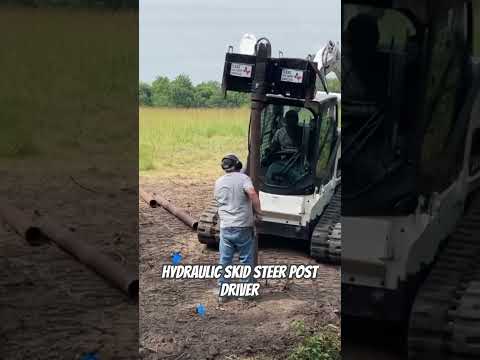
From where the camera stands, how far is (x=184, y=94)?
13.9 feet

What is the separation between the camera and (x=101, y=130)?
4.44m

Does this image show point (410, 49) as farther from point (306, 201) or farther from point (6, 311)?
point (6, 311)

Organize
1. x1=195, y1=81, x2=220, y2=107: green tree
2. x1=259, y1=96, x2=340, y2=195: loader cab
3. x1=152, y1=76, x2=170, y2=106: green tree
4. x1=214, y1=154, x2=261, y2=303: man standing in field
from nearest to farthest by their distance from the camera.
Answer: x1=152, y1=76, x2=170, y2=106: green tree < x1=195, y1=81, x2=220, y2=107: green tree < x1=214, y1=154, x2=261, y2=303: man standing in field < x1=259, y1=96, x2=340, y2=195: loader cab

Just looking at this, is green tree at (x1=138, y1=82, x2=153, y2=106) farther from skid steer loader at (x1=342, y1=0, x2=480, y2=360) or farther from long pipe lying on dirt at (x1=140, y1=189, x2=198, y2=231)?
skid steer loader at (x1=342, y1=0, x2=480, y2=360)

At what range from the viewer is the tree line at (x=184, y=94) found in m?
4.13

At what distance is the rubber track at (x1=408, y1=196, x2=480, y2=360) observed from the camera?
4531mm

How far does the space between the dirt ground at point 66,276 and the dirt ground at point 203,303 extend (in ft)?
0.75

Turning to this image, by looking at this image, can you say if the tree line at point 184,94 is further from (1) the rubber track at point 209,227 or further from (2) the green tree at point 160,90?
(1) the rubber track at point 209,227

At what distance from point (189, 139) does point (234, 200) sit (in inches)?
17.2

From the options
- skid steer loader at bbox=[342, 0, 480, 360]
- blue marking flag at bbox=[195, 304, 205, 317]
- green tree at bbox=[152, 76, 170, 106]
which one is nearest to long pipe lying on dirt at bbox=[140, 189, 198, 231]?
blue marking flag at bbox=[195, 304, 205, 317]

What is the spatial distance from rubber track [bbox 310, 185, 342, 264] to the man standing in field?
0.36 m

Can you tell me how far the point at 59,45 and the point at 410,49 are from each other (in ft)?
6.55

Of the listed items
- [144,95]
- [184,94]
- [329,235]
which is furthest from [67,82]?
[329,235]

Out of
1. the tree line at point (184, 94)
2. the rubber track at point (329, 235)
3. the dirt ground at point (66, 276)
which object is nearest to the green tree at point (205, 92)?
the tree line at point (184, 94)
